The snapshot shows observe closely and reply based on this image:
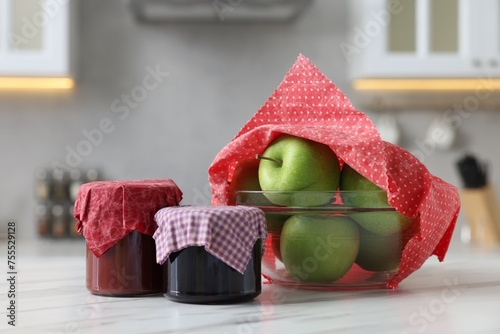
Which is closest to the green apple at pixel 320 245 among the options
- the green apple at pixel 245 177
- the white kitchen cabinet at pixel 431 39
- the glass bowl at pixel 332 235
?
the glass bowl at pixel 332 235

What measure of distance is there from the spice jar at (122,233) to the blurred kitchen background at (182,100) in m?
1.52

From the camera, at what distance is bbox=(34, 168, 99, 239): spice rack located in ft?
7.57

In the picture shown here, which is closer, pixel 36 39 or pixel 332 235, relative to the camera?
pixel 332 235

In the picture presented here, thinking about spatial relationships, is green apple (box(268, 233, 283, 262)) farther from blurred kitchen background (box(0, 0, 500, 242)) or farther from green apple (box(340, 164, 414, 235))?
blurred kitchen background (box(0, 0, 500, 242))

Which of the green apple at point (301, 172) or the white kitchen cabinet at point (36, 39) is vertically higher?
the white kitchen cabinet at point (36, 39)

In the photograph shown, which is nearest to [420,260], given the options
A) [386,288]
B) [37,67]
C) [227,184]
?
[386,288]

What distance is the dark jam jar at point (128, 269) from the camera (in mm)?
841

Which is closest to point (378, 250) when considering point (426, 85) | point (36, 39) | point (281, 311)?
point (281, 311)

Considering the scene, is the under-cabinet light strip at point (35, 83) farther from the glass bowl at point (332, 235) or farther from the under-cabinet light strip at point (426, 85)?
the glass bowl at point (332, 235)

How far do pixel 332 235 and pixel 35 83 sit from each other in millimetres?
1740

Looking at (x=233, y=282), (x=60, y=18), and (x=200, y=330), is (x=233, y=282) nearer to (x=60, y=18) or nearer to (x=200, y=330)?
(x=200, y=330)

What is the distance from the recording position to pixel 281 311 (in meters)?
0.76

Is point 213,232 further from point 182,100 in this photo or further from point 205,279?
point 182,100

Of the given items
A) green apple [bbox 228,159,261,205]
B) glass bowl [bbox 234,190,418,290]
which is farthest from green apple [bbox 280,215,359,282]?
green apple [bbox 228,159,261,205]
